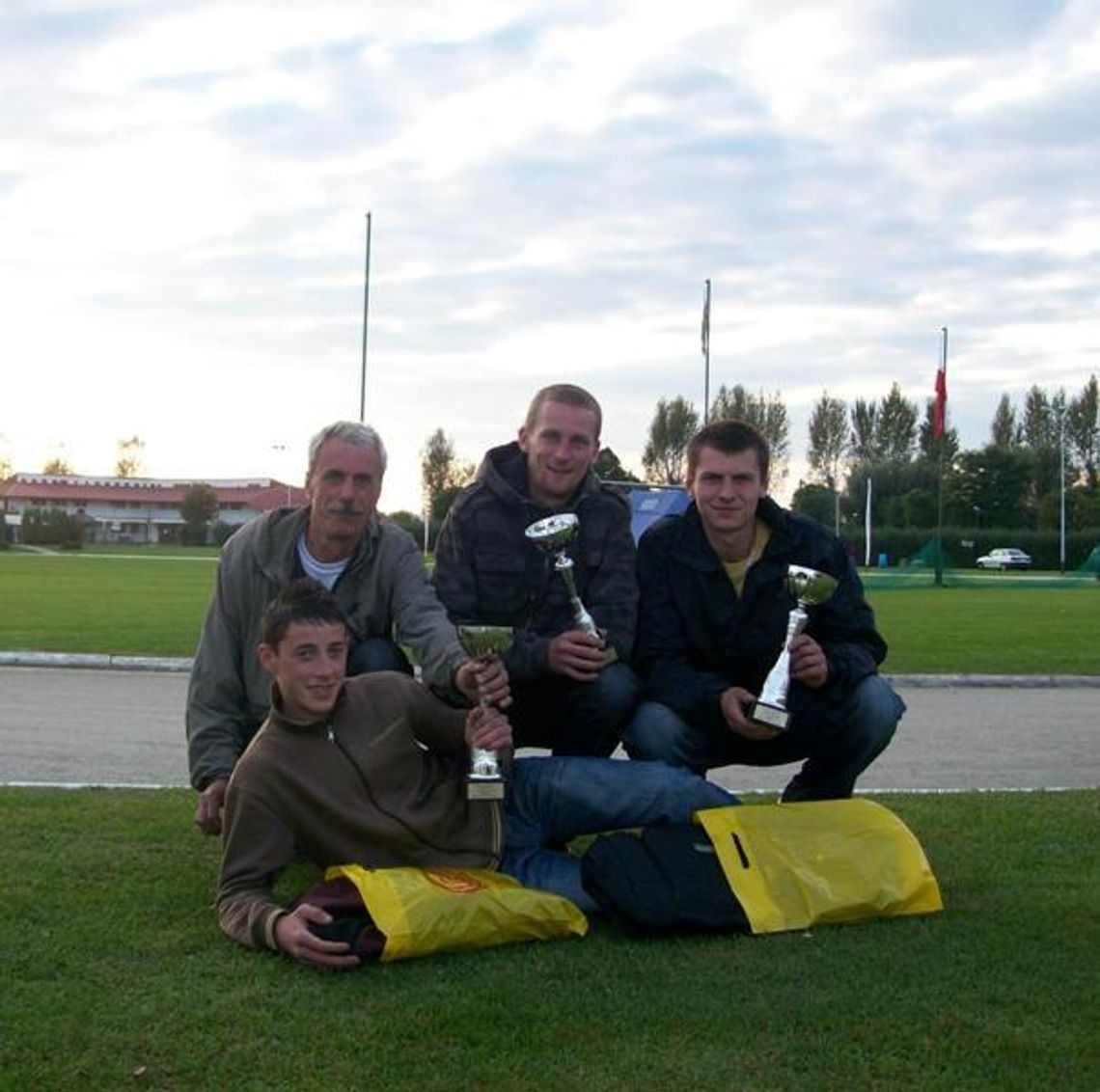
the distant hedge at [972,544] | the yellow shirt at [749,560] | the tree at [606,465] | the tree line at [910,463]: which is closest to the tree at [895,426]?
the tree line at [910,463]

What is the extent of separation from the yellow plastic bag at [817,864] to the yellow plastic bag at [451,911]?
1.72 ft

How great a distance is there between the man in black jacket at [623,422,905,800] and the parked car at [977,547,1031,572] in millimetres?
68920

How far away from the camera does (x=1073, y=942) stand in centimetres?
417

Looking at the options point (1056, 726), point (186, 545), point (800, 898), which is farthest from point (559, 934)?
point (186, 545)

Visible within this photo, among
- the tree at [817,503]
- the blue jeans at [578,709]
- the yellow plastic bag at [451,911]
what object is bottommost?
the yellow plastic bag at [451,911]

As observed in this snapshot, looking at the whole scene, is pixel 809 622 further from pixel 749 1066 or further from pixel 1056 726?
pixel 1056 726

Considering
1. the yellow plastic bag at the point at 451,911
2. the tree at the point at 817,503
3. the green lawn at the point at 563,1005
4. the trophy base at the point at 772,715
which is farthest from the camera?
the tree at the point at 817,503

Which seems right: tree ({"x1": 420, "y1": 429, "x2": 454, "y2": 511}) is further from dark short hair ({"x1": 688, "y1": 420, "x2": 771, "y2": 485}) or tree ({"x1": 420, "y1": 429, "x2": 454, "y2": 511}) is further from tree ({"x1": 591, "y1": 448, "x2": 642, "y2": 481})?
dark short hair ({"x1": 688, "y1": 420, "x2": 771, "y2": 485})

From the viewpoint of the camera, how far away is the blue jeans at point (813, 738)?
16.8 ft

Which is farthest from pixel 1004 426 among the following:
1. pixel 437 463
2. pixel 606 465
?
pixel 606 465

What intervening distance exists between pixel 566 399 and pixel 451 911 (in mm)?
1921

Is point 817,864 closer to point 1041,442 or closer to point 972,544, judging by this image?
point 972,544

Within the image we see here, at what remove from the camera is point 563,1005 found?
11.8ft

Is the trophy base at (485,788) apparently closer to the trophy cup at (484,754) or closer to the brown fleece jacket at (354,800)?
the trophy cup at (484,754)
